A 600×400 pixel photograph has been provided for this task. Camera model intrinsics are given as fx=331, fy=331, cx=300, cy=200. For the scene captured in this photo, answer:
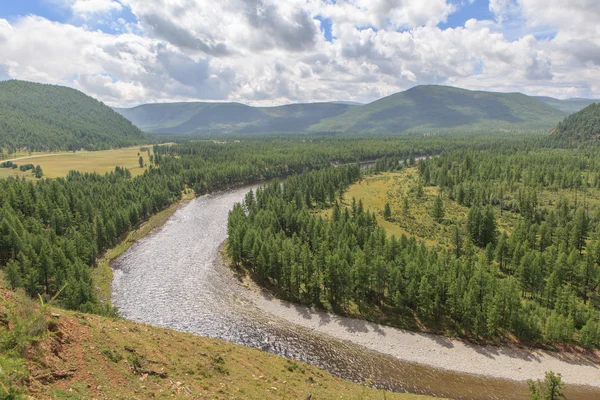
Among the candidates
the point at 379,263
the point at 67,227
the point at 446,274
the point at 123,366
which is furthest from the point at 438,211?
the point at 67,227

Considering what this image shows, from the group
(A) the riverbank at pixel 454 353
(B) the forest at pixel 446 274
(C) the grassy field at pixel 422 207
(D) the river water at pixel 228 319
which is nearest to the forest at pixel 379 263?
(B) the forest at pixel 446 274

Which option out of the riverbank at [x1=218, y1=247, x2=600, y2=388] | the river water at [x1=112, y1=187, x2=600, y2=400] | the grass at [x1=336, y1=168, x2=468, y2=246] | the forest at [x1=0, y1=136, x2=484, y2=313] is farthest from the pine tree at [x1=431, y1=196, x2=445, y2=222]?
the forest at [x1=0, y1=136, x2=484, y2=313]

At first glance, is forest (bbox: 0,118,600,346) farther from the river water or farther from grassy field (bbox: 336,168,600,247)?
the river water

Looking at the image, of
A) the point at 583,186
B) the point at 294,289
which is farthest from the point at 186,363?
the point at 583,186

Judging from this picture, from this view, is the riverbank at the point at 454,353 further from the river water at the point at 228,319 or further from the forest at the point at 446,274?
the forest at the point at 446,274

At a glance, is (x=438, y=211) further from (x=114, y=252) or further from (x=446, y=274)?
(x=114, y=252)
